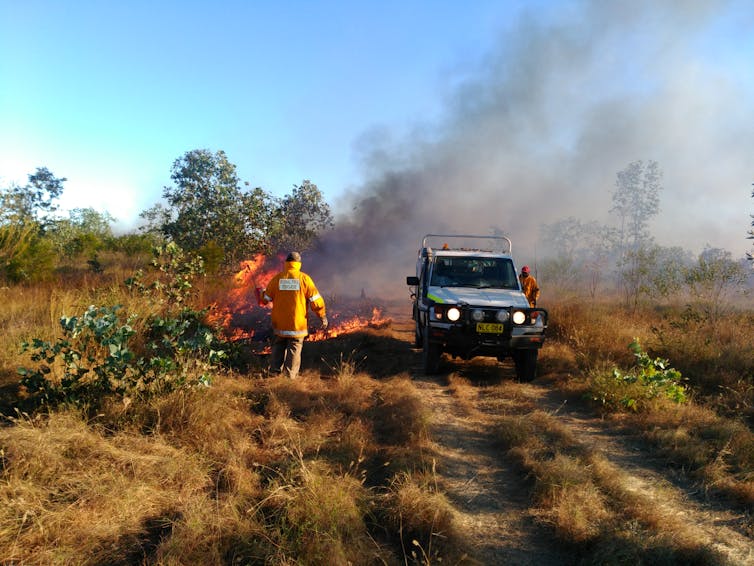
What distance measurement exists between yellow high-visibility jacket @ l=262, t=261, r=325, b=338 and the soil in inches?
78.3

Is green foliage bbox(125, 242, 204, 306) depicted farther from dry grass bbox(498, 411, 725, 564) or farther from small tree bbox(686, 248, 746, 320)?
small tree bbox(686, 248, 746, 320)

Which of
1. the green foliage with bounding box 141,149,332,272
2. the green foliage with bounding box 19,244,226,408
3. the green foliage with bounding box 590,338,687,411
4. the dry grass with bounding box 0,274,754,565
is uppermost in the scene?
the green foliage with bounding box 141,149,332,272

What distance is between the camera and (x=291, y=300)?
6320mm

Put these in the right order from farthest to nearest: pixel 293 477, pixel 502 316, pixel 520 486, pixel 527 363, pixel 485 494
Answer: pixel 527 363, pixel 502 316, pixel 520 486, pixel 485 494, pixel 293 477

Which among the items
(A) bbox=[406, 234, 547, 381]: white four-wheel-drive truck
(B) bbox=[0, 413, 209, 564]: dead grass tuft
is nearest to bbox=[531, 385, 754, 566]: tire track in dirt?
(A) bbox=[406, 234, 547, 381]: white four-wheel-drive truck

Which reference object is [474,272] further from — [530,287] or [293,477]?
[293,477]

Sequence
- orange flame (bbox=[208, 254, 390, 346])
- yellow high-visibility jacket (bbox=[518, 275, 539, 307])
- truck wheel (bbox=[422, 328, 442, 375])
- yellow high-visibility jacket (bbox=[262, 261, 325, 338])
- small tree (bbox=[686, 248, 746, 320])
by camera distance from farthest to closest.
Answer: yellow high-visibility jacket (bbox=[518, 275, 539, 307]), orange flame (bbox=[208, 254, 390, 346]), small tree (bbox=[686, 248, 746, 320]), truck wheel (bbox=[422, 328, 442, 375]), yellow high-visibility jacket (bbox=[262, 261, 325, 338])

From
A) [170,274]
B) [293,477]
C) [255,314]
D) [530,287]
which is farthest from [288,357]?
[530,287]

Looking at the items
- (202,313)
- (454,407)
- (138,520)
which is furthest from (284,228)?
(138,520)

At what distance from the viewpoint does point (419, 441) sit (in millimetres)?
4230

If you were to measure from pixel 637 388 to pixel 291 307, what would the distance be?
446cm

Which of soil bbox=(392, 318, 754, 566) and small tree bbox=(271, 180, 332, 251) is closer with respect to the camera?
soil bbox=(392, 318, 754, 566)

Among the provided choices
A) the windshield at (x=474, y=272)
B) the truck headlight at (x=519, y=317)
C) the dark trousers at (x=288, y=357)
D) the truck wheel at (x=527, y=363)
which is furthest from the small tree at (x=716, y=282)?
the dark trousers at (x=288, y=357)

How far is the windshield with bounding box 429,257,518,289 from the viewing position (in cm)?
803
